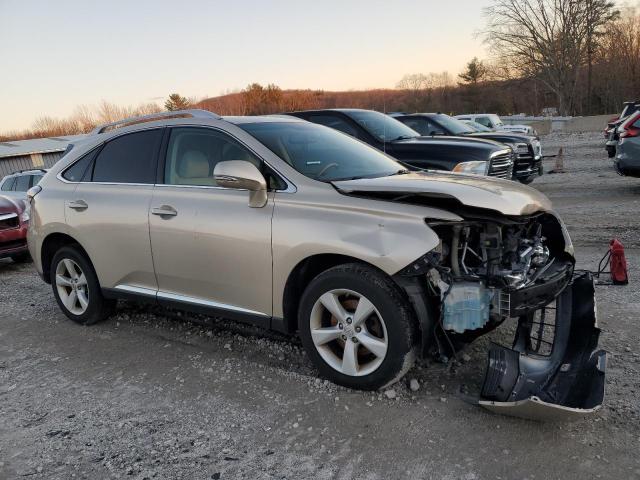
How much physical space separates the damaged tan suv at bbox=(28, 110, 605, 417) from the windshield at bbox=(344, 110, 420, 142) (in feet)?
12.7

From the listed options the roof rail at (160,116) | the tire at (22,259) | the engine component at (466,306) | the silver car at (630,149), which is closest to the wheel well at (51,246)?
the roof rail at (160,116)

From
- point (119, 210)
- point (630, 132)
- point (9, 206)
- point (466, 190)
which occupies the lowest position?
point (9, 206)

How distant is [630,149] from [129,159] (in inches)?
378

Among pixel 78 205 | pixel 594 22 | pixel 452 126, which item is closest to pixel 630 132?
pixel 452 126

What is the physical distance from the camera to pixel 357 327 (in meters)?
3.25

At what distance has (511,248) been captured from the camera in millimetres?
3322

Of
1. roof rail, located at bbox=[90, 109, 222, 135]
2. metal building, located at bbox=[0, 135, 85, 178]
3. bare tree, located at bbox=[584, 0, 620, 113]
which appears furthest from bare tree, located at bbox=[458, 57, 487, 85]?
roof rail, located at bbox=[90, 109, 222, 135]

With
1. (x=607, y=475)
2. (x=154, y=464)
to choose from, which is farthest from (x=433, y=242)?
(x=154, y=464)

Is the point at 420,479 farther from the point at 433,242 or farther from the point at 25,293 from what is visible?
the point at 25,293

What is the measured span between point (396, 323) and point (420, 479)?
0.85m

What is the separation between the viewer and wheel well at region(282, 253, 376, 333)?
11.3 ft

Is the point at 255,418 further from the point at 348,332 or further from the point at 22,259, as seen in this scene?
the point at 22,259

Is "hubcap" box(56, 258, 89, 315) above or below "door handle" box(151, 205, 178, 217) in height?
below

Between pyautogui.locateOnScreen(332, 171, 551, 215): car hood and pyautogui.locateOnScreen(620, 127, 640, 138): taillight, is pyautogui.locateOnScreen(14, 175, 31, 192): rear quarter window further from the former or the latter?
pyautogui.locateOnScreen(620, 127, 640, 138): taillight
